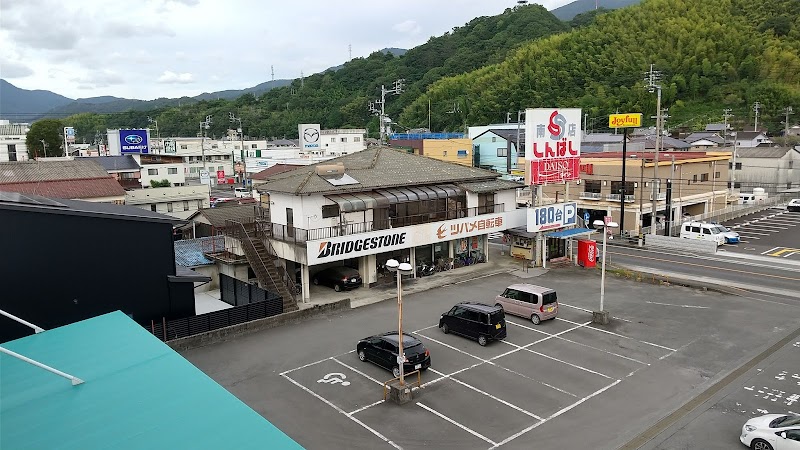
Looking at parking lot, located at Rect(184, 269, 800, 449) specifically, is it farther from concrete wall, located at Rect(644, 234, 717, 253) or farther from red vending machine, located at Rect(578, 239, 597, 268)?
concrete wall, located at Rect(644, 234, 717, 253)

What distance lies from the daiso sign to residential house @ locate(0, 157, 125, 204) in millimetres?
29937

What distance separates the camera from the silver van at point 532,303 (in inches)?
887

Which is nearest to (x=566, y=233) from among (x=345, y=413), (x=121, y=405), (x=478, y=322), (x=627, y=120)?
(x=627, y=120)

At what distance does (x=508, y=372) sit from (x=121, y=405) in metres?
12.4

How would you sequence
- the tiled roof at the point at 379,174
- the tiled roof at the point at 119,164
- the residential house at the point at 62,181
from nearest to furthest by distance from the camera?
1. the tiled roof at the point at 379,174
2. the residential house at the point at 62,181
3. the tiled roof at the point at 119,164

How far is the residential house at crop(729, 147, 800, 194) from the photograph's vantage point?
67.7 m

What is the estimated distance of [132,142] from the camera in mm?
73250

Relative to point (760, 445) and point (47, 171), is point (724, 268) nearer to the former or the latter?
point (760, 445)

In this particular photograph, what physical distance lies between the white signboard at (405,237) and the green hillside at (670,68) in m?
70.1

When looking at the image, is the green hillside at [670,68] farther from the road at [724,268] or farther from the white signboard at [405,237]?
the white signboard at [405,237]

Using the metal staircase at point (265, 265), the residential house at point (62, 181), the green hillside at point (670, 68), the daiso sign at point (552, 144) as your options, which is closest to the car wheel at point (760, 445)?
the metal staircase at point (265, 265)

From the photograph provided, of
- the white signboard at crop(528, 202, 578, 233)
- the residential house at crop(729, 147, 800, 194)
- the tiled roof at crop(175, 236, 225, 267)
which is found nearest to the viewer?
the tiled roof at crop(175, 236, 225, 267)

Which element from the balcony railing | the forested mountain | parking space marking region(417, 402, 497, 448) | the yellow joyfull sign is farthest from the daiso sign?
the forested mountain

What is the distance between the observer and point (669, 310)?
24.4 m
